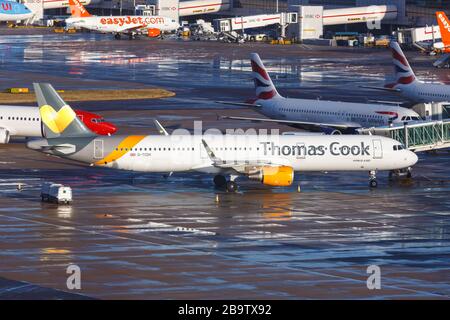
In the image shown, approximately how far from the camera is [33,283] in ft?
187

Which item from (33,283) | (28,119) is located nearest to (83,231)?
(33,283)

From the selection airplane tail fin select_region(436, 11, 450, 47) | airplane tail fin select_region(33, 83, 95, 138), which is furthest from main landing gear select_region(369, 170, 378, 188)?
airplane tail fin select_region(436, 11, 450, 47)

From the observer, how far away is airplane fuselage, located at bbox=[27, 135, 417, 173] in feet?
276

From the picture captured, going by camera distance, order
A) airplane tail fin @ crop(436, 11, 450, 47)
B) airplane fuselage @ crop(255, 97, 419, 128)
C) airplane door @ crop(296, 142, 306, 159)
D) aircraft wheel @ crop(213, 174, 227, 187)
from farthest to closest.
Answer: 1. airplane tail fin @ crop(436, 11, 450, 47)
2. airplane fuselage @ crop(255, 97, 419, 128)
3. aircraft wheel @ crop(213, 174, 227, 187)
4. airplane door @ crop(296, 142, 306, 159)

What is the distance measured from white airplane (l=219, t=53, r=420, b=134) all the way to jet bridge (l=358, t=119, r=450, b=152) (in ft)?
33.1

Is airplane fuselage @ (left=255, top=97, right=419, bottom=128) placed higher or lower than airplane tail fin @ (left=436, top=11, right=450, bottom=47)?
lower

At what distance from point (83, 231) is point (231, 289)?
1671 centimetres

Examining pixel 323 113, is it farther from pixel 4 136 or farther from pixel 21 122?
pixel 4 136

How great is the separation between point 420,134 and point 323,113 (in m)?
16.3

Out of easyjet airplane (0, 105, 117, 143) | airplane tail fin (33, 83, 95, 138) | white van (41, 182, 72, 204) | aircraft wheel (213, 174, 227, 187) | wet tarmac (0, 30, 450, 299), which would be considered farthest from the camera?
easyjet airplane (0, 105, 117, 143)

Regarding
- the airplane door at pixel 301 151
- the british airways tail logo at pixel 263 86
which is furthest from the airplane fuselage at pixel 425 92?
the airplane door at pixel 301 151

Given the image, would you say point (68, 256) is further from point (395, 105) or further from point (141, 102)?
point (141, 102)

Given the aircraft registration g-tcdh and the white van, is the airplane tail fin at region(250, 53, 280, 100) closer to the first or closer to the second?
the aircraft registration g-tcdh

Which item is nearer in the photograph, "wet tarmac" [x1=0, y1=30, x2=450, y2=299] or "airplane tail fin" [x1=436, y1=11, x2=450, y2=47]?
"wet tarmac" [x1=0, y1=30, x2=450, y2=299]
